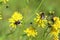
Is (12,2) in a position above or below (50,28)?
above

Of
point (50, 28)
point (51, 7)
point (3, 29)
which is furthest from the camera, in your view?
point (51, 7)

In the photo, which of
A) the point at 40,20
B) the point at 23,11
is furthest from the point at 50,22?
the point at 23,11

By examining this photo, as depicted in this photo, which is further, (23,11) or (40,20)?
(23,11)

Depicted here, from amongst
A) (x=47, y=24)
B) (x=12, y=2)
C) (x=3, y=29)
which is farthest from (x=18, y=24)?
(x=12, y=2)

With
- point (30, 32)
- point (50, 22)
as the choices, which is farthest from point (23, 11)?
point (50, 22)

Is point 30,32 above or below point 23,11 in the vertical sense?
below

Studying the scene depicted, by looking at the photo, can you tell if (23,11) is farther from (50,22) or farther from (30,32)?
(50,22)

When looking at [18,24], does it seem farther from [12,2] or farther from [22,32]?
[12,2]

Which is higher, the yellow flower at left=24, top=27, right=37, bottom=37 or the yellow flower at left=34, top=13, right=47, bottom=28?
the yellow flower at left=34, top=13, right=47, bottom=28
